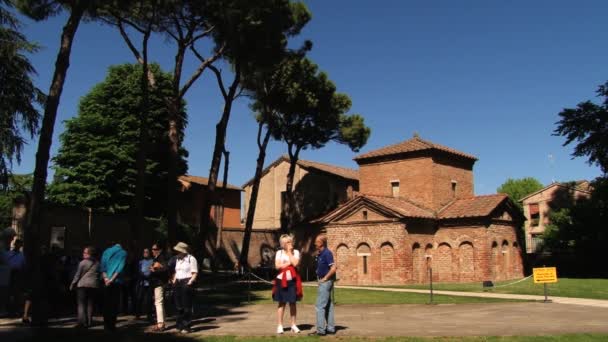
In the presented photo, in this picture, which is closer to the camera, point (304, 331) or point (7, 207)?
point (304, 331)

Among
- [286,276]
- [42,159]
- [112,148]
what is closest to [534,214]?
[112,148]

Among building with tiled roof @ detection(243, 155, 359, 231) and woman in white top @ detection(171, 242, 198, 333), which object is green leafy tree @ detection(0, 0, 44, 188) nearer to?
woman in white top @ detection(171, 242, 198, 333)

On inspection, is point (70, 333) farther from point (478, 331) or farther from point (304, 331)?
point (478, 331)

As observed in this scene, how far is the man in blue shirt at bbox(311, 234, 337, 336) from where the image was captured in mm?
8594

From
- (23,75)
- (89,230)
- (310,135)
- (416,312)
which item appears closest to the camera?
(416,312)

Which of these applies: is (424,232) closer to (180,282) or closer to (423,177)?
(423,177)

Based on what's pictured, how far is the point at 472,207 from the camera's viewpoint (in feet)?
89.6

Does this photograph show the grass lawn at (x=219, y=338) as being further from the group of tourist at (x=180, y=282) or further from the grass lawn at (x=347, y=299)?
the grass lawn at (x=347, y=299)

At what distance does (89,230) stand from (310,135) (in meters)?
14.3

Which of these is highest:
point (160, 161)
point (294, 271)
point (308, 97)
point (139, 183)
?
point (308, 97)

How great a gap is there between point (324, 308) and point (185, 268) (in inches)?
104

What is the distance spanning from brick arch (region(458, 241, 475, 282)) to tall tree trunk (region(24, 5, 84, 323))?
21.4 m

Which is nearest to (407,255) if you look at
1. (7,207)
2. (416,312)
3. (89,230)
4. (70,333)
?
(416,312)

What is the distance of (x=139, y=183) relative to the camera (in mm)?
16641
